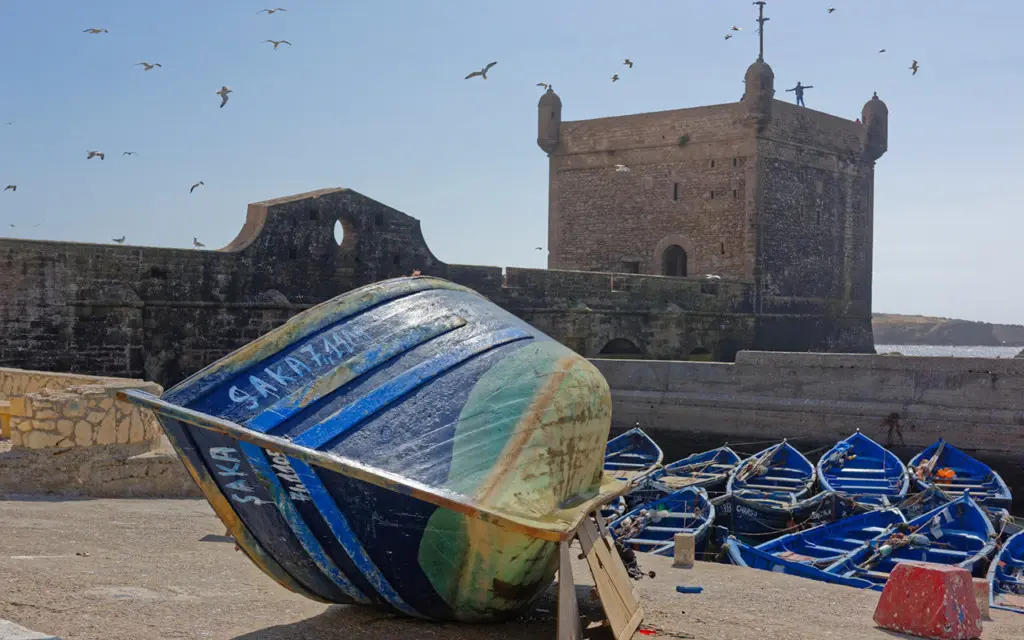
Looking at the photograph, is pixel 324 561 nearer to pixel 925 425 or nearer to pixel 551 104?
pixel 925 425

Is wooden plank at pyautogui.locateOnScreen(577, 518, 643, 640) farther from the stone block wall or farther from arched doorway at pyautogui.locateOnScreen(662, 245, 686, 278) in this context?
arched doorway at pyautogui.locateOnScreen(662, 245, 686, 278)

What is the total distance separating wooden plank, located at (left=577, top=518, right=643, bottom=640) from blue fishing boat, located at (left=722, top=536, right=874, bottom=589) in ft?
11.4

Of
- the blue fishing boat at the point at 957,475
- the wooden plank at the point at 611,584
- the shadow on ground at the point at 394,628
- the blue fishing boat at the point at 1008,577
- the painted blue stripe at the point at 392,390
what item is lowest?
the blue fishing boat at the point at 1008,577

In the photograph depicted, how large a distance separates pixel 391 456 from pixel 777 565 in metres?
5.52

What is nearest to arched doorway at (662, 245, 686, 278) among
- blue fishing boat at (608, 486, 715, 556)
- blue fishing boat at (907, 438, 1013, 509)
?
blue fishing boat at (907, 438, 1013, 509)

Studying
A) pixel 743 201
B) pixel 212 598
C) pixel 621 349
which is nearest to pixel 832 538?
pixel 212 598

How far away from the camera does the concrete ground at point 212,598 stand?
532 cm

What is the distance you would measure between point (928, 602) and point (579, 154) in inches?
957

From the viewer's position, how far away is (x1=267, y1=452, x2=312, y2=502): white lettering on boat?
4949mm

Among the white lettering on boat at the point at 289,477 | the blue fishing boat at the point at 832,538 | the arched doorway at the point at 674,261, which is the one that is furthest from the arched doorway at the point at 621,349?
the white lettering on boat at the point at 289,477

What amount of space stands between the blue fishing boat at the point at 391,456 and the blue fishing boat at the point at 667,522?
511 centimetres

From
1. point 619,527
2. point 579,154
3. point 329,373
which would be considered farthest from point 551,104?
point 329,373

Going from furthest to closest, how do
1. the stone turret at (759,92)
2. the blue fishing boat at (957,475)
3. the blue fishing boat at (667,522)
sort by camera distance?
the stone turret at (759,92) → the blue fishing boat at (957,475) → the blue fishing boat at (667,522)

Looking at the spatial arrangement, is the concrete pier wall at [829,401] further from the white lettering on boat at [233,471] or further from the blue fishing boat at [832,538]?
the white lettering on boat at [233,471]
